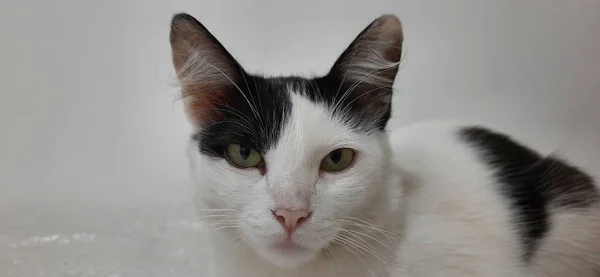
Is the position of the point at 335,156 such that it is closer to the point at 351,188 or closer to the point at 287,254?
the point at 351,188

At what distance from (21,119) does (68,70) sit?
0.18m

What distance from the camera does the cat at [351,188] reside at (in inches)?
35.6

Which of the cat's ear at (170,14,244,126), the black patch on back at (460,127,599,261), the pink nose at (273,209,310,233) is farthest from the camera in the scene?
the black patch on back at (460,127,599,261)

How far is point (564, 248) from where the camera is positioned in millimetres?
1130

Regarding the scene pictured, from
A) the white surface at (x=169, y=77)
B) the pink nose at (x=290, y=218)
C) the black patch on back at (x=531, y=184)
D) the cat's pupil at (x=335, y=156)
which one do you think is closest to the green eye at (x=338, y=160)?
the cat's pupil at (x=335, y=156)

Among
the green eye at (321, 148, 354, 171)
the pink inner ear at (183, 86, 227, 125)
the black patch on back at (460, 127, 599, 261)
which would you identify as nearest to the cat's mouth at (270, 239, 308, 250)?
the green eye at (321, 148, 354, 171)

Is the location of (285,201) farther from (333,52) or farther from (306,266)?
(333,52)

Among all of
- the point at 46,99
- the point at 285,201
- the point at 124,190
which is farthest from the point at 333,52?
the point at 285,201

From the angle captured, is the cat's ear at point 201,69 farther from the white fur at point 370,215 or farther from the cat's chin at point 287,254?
the cat's chin at point 287,254

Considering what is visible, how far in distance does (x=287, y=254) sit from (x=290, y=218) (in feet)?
0.25

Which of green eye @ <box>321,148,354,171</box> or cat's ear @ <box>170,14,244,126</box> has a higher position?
cat's ear @ <box>170,14,244,126</box>

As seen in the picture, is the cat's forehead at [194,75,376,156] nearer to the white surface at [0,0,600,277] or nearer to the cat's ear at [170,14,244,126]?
the cat's ear at [170,14,244,126]

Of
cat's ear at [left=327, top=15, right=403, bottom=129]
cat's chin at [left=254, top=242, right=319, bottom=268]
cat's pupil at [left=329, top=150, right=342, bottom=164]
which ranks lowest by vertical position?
cat's chin at [left=254, top=242, right=319, bottom=268]

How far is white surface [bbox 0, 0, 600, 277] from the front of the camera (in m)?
1.61
